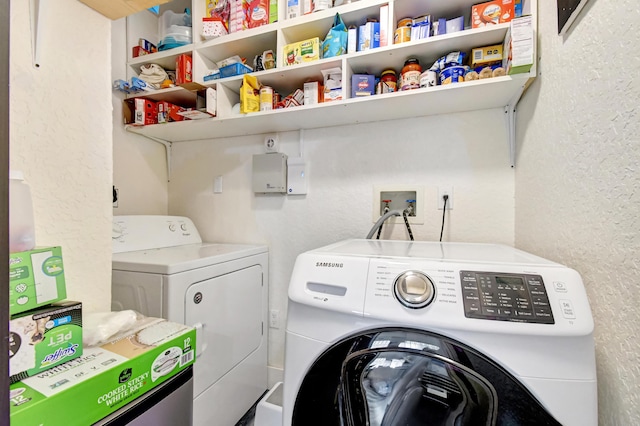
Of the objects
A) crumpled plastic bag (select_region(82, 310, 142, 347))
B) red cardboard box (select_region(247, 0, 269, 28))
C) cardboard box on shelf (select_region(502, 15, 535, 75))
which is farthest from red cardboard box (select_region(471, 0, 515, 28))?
crumpled plastic bag (select_region(82, 310, 142, 347))

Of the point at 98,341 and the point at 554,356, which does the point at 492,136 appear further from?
Answer: the point at 98,341

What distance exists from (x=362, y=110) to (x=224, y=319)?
1.25m

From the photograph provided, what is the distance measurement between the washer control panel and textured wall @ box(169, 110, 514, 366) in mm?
838

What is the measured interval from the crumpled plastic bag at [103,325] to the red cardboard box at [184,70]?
1321 millimetres

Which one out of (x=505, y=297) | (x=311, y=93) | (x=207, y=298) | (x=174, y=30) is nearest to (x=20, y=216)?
(x=207, y=298)

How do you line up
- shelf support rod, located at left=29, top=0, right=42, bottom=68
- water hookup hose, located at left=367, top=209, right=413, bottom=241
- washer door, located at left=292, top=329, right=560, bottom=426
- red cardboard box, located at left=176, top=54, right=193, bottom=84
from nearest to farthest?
washer door, located at left=292, top=329, right=560, bottom=426 → shelf support rod, located at left=29, top=0, right=42, bottom=68 → water hookup hose, located at left=367, top=209, right=413, bottom=241 → red cardboard box, located at left=176, top=54, right=193, bottom=84

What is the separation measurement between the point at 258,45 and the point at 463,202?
145 centimetres

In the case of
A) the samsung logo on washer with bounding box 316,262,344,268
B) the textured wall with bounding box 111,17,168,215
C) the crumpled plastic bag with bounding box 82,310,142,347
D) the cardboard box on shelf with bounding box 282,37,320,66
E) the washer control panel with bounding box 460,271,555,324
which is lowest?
the crumpled plastic bag with bounding box 82,310,142,347

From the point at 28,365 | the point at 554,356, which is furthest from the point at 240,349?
the point at 554,356

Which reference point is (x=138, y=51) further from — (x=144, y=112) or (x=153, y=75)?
→ (x=144, y=112)

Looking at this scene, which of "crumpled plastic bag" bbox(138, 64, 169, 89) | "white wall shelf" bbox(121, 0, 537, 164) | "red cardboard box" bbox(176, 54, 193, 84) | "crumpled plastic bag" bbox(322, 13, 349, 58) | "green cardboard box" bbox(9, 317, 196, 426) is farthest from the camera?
"crumpled plastic bag" bbox(138, 64, 169, 89)

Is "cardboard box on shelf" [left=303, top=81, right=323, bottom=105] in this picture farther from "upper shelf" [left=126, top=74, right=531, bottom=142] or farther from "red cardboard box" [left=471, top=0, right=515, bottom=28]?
"red cardboard box" [left=471, top=0, right=515, bottom=28]

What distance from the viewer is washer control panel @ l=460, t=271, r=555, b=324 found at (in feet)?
1.74

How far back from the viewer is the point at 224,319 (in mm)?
1255
